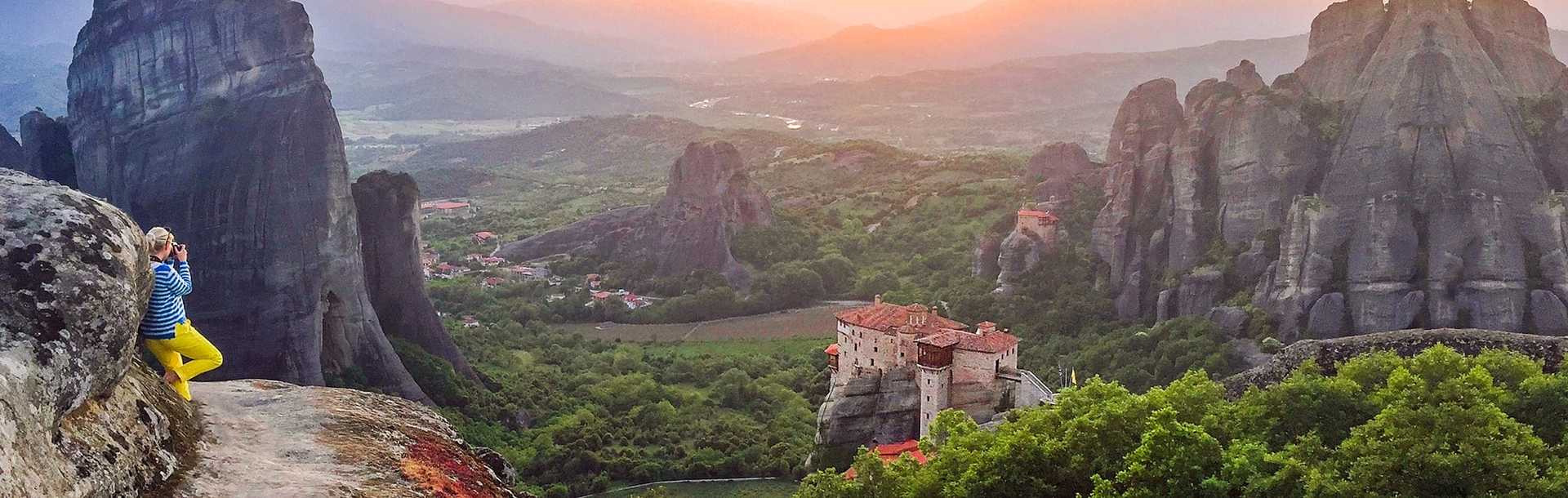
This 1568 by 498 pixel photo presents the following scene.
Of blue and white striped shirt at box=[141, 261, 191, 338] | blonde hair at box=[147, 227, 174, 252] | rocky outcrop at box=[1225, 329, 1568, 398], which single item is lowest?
rocky outcrop at box=[1225, 329, 1568, 398]

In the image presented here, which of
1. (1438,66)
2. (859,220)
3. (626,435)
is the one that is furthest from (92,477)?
(859,220)

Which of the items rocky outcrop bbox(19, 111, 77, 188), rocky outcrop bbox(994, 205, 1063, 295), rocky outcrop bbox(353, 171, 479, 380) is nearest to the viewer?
rocky outcrop bbox(19, 111, 77, 188)

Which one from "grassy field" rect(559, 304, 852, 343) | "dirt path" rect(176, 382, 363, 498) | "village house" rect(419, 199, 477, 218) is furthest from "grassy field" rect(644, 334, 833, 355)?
"village house" rect(419, 199, 477, 218)

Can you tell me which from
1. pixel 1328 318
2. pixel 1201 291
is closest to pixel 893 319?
pixel 1201 291

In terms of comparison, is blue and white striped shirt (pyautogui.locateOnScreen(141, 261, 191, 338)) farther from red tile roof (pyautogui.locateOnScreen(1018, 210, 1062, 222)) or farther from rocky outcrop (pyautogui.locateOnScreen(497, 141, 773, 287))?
rocky outcrop (pyautogui.locateOnScreen(497, 141, 773, 287))

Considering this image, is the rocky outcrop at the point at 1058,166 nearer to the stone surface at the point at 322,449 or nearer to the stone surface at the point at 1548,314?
the stone surface at the point at 1548,314

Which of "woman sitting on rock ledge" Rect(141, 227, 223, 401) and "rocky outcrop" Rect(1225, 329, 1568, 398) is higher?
"woman sitting on rock ledge" Rect(141, 227, 223, 401)
